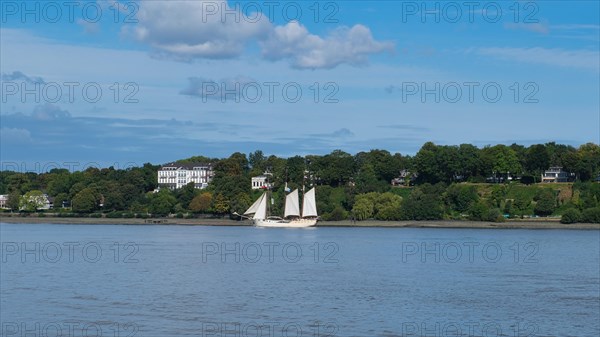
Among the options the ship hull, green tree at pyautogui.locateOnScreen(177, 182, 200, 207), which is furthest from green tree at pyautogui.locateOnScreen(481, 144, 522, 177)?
green tree at pyautogui.locateOnScreen(177, 182, 200, 207)

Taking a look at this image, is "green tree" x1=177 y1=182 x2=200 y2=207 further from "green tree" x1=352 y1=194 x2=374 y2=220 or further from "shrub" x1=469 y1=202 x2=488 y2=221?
"shrub" x1=469 y1=202 x2=488 y2=221

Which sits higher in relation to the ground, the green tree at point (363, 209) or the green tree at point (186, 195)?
the green tree at point (186, 195)

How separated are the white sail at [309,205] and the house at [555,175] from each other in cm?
3431

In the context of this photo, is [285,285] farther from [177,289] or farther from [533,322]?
[533,322]

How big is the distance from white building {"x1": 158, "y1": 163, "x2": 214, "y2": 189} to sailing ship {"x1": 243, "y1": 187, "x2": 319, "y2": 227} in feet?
142

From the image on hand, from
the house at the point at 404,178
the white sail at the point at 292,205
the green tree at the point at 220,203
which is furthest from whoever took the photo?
the house at the point at 404,178

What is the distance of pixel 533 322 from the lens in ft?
84.7

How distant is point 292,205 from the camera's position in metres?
103

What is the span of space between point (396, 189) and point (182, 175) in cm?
4762

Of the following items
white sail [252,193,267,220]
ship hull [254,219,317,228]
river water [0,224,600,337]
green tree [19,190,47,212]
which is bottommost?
river water [0,224,600,337]

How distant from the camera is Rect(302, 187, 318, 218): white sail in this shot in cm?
9969

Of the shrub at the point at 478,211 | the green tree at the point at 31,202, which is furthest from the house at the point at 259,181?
the shrub at the point at 478,211

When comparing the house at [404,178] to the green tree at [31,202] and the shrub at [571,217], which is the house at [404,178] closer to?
the shrub at [571,217]

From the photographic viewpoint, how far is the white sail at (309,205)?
99.7m
